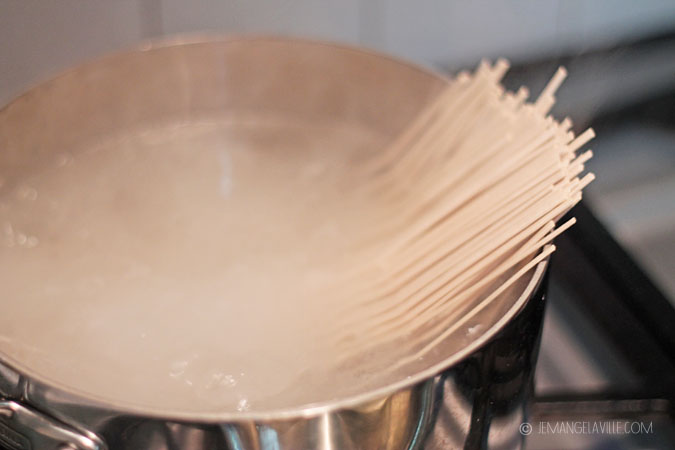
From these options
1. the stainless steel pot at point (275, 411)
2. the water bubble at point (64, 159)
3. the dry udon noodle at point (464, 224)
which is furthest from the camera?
the water bubble at point (64, 159)

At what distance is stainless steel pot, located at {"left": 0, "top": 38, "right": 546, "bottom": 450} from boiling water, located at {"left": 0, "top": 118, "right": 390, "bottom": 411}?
3 centimetres

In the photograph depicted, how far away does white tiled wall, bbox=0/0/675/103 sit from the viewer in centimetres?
95

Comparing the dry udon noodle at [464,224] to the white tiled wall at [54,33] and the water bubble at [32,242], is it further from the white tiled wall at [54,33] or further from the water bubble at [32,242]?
the white tiled wall at [54,33]

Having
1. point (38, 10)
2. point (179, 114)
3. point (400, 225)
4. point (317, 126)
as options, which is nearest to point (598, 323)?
point (400, 225)

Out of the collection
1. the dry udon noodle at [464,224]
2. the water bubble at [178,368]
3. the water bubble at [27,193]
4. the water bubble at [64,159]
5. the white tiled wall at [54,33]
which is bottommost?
the water bubble at [178,368]

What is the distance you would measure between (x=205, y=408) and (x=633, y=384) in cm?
40

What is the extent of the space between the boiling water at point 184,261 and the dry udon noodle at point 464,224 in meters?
0.04

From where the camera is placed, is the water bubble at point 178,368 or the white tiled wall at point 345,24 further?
the white tiled wall at point 345,24

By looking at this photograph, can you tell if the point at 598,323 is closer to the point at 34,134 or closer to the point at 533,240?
the point at 533,240

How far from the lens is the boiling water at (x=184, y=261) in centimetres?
63

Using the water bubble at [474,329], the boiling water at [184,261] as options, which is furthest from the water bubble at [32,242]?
the water bubble at [474,329]

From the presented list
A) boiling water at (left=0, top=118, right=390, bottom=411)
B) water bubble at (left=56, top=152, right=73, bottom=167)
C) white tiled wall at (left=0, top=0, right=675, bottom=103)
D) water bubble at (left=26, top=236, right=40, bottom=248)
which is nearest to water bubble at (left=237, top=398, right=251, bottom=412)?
boiling water at (left=0, top=118, right=390, bottom=411)

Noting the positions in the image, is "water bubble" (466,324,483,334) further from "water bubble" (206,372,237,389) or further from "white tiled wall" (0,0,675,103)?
"white tiled wall" (0,0,675,103)

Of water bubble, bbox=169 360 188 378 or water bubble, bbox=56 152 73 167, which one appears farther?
water bubble, bbox=56 152 73 167
